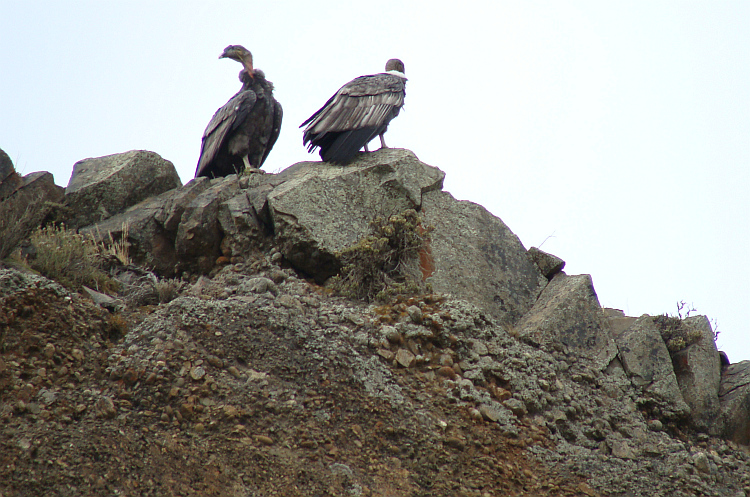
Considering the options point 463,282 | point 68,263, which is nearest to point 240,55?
point 68,263

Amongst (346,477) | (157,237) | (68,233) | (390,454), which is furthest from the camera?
(157,237)

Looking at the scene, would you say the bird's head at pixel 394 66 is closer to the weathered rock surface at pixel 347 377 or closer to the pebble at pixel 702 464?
the weathered rock surface at pixel 347 377

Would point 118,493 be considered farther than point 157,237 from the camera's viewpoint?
No

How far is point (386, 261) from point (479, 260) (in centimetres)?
117

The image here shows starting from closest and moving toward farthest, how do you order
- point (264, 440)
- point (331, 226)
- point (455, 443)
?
point (264, 440) < point (455, 443) < point (331, 226)

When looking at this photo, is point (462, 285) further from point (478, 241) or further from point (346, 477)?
point (346, 477)

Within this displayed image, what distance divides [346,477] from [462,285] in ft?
11.1

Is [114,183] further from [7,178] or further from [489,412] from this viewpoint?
[489,412]

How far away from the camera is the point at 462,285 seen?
725 centimetres

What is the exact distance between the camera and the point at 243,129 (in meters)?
9.25

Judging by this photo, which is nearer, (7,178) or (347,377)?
(347,377)

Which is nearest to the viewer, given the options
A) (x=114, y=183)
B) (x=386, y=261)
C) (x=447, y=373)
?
(x=447, y=373)

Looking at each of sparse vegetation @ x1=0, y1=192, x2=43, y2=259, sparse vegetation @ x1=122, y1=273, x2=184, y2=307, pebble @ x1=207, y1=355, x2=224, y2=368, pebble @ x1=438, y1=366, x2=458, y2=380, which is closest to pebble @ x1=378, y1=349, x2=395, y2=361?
pebble @ x1=438, y1=366, x2=458, y2=380

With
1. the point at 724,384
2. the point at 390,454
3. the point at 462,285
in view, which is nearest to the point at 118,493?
the point at 390,454
